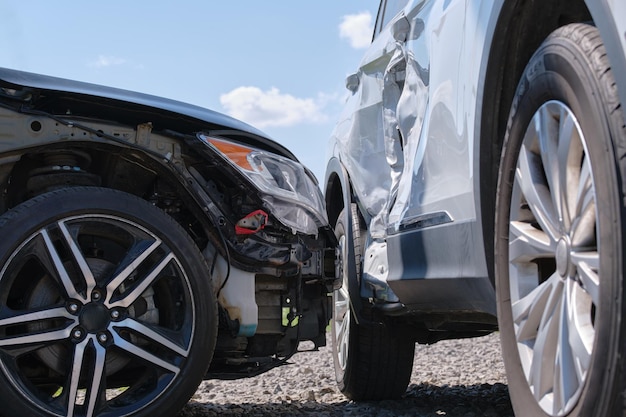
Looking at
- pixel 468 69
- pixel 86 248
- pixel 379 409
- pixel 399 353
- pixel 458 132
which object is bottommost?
pixel 379 409

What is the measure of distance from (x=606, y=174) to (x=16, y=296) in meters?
2.06

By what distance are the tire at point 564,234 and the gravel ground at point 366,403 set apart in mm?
1491

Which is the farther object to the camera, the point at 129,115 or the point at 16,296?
the point at 129,115

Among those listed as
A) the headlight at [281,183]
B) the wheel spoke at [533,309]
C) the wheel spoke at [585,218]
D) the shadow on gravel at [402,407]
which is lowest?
the shadow on gravel at [402,407]

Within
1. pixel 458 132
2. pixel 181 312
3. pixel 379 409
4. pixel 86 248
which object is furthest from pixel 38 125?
pixel 379 409

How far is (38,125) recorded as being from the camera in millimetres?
2885

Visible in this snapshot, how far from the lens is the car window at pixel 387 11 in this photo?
4133 mm

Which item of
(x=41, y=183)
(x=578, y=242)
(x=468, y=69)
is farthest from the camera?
(x=41, y=183)

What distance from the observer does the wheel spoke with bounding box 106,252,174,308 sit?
9.16ft

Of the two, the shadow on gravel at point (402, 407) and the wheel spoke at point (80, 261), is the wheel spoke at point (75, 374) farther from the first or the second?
the shadow on gravel at point (402, 407)

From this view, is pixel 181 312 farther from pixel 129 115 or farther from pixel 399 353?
pixel 399 353

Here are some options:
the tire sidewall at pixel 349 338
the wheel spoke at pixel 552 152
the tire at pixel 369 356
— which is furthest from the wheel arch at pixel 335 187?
the wheel spoke at pixel 552 152

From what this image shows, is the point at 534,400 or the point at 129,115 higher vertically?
the point at 129,115

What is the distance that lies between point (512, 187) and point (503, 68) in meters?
0.36
